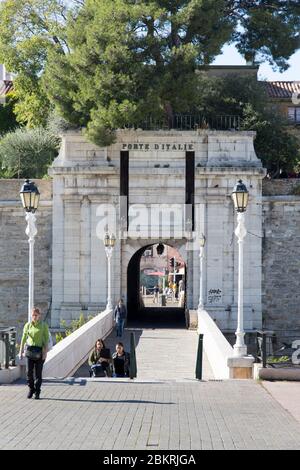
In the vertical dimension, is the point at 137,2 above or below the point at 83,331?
above

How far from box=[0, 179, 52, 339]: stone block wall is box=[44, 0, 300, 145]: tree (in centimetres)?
375

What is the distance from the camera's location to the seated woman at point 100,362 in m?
18.8

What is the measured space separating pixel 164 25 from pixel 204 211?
6927 mm

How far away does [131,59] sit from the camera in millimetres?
34844

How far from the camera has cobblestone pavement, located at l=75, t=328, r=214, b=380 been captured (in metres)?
21.7

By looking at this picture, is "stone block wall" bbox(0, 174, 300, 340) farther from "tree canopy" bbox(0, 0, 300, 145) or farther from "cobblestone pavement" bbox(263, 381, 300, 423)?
"cobblestone pavement" bbox(263, 381, 300, 423)

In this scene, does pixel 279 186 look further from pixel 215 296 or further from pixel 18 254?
pixel 18 254

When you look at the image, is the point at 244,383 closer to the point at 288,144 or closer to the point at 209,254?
the point at 209,254

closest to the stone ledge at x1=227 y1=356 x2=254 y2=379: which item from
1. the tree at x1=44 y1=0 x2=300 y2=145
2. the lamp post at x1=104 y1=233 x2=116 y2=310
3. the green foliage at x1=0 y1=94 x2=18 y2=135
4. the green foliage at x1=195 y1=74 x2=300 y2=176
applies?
the lamp post at x1=104 y1=233 x2=116 y2=310

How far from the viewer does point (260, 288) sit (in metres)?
36.4

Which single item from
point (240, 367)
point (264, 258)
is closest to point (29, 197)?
point (240, 367)

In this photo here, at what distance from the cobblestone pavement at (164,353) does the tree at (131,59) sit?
7.52 meters

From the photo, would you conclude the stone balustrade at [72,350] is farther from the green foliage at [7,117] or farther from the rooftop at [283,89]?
the rooftop at [283,89]
